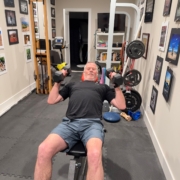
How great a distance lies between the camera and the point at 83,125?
160cm

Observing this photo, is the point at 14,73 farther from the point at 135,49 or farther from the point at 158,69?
the point at 158,69

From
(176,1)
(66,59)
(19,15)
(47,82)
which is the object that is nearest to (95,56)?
(66,59)

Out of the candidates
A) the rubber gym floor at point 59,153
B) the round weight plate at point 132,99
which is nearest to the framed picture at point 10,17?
the rubber gym floor at point 59,153

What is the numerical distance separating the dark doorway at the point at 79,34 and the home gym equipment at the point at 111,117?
4.00 metres

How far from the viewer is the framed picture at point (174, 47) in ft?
5.60

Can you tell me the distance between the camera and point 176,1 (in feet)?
5.97

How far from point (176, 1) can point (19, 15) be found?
9.30ft

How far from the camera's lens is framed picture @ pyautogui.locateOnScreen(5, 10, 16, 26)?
2.97 m

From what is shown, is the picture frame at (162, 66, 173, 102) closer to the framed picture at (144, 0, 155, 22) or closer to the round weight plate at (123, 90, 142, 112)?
the round weight plate at (123, 90, 142, 112)

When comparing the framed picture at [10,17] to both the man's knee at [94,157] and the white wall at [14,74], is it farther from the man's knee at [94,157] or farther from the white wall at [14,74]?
the man's knee at [94,157]

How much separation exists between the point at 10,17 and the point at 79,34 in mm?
4014

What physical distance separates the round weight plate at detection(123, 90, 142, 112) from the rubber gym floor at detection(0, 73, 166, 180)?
0.24 m

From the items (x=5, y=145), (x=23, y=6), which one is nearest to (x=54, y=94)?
(x=5, y=145)

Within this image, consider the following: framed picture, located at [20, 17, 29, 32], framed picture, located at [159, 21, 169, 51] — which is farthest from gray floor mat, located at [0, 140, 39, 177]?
framed picture, located at [20, 17, 29, 32]
